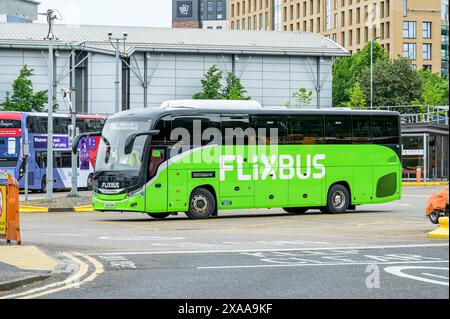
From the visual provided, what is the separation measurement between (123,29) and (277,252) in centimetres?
7370

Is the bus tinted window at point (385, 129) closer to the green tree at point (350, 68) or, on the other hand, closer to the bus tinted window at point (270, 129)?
the bus tinted window at point (270, 129)

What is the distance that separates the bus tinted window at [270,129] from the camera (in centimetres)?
3256

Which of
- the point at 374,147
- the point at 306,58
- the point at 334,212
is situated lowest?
the point at 334,212

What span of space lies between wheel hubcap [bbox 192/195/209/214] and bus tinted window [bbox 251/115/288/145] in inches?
101

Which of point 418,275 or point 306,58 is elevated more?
→ point 306,58

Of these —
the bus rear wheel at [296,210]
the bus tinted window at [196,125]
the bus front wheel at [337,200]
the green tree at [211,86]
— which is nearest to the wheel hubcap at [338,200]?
the bus front wheel at [337,200]

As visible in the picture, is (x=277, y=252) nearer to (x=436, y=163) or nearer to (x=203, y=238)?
(x=203, y=238)

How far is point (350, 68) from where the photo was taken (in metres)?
118

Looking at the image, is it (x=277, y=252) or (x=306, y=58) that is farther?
(x=306, y=58)

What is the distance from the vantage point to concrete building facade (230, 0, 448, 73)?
130250 mm

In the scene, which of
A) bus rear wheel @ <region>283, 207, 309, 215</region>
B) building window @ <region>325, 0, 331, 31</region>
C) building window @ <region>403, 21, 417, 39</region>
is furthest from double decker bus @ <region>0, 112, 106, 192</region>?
building window @ <region>325, 0, 331, 31</region>

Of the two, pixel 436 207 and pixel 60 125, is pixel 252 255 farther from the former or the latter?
pixel 60 125

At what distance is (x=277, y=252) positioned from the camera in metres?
19.5
